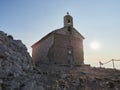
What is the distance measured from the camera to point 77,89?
62.0 feet

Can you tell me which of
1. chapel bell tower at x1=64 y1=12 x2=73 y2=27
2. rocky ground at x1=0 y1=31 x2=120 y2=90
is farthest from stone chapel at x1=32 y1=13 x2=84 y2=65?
rocky ground at x1=0 y1=31 x2=120 y2=90

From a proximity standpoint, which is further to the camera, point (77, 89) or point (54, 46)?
point (54, 46)

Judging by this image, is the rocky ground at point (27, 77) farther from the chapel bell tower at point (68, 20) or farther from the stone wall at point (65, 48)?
the chapel bell tower at point (68, 20)

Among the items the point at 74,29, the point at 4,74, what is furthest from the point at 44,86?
the point at 74,29

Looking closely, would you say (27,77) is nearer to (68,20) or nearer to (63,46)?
(63,46)

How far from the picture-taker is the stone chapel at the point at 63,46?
3204cm

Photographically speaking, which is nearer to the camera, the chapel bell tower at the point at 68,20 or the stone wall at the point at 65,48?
the stone wall at the point at 65,48

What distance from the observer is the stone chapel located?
32.0 meters

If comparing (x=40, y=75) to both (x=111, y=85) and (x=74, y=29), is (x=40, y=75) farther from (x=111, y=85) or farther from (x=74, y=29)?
(x=74, y=29)

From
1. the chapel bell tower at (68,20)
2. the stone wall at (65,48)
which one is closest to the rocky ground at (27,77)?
the stone wall at (65,48)

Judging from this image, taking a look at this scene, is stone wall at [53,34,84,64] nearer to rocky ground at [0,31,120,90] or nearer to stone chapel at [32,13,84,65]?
stone chapel at [32,13,84,65]

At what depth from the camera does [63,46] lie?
32.9 metres

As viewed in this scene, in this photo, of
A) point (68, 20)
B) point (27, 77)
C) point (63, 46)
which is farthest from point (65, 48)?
point (27, 77)

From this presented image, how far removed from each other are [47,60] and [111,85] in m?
13.8
